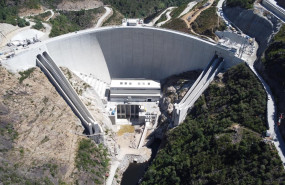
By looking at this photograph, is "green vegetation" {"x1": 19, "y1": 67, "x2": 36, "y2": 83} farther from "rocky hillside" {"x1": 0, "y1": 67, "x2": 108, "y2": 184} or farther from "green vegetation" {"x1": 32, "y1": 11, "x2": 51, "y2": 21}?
"green vegetation" {"x1": 32, "y1": 11, "x2": 51, "y2": 21}

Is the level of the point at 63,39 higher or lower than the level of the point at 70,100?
higher

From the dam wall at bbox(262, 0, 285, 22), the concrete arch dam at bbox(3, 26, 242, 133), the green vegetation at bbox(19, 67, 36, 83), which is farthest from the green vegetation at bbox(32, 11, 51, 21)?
the dam wall at bbox(262, 0, 285, 22)

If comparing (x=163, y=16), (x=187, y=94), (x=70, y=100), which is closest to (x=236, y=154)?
(x=187, y=94)

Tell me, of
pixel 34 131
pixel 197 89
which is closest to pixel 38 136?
pixel 34 131

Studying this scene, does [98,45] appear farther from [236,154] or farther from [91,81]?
[236,154]

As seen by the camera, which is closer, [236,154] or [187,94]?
[236,154]
